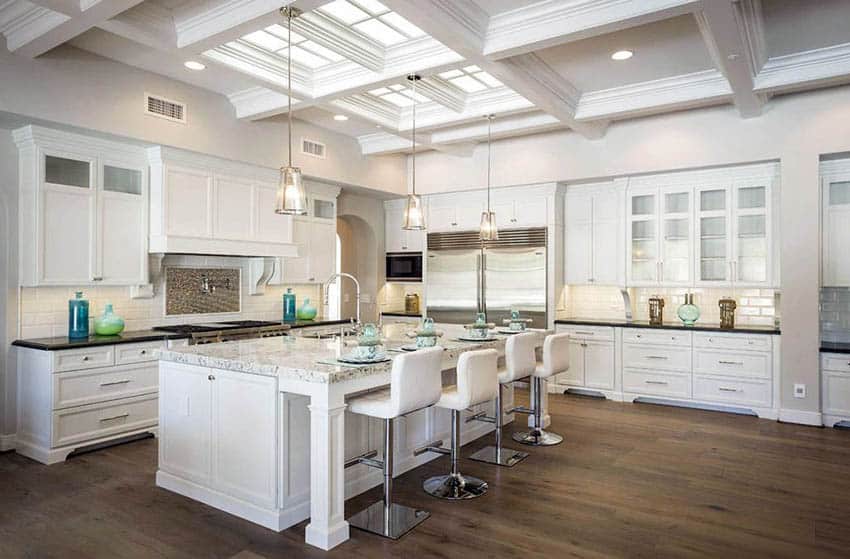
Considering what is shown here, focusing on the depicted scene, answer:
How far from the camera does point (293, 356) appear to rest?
3457 millimetres

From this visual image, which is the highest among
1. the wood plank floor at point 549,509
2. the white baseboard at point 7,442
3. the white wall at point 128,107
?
→ the white wall at point 128,107

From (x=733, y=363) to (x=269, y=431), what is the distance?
4975mm

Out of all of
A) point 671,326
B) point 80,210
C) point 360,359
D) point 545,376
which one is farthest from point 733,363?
point 80,210

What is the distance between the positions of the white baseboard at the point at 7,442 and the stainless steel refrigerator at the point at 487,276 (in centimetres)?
494

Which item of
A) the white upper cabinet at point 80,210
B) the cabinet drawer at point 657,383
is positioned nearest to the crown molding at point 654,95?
the cabinet drawer at point 657,383

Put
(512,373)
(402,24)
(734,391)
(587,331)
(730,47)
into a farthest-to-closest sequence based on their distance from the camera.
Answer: (587,331)
(734,391)
(512,373)
(402,24)
(730,47)

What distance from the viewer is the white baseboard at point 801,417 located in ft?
18.0

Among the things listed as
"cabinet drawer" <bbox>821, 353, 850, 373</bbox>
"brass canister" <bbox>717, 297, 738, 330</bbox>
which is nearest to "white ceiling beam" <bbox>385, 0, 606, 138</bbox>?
"brass canister" <bbox>717, 297, 738, 330</bbox>

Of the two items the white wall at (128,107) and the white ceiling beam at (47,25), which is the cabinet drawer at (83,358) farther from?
the white ceiling beam at (47,25)

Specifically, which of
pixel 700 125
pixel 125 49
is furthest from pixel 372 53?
pixel 700 125

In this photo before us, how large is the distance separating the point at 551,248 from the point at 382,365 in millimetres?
4345

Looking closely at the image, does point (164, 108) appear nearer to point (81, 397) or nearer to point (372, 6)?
point (372, 6)

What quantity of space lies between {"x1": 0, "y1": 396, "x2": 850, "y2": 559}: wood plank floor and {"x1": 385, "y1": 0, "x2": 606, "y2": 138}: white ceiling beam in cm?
305

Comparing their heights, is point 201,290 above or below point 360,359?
above
